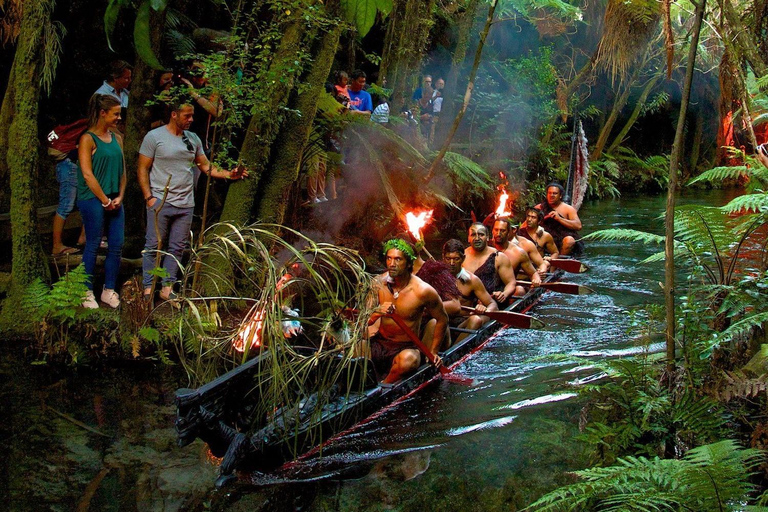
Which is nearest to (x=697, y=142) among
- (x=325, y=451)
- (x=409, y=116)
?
(x=409, y=116)

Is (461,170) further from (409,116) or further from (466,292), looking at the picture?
(466,292)

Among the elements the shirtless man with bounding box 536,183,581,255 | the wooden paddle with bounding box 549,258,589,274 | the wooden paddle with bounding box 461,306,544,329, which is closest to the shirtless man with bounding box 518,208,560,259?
the wooden paddle with bounding box 549,258,589,274

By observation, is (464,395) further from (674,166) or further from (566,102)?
(566,102)

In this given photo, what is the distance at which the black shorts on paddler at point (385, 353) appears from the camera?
6.46 m

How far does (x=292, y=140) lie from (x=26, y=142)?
293 cm

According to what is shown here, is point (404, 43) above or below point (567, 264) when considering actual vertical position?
above

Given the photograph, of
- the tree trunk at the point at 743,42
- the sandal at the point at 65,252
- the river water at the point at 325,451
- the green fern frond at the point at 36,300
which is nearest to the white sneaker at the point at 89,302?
the green fern frond at the point at 36,300

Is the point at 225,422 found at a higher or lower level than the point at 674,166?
lower

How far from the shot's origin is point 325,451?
5.38 m

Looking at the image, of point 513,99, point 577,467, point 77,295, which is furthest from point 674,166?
point 513,99

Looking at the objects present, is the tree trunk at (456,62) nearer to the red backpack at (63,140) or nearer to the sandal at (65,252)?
the red backpack at (63,140)

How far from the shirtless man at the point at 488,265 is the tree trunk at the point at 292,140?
2664 millimetres

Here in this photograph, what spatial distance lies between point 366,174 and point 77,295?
5.41m

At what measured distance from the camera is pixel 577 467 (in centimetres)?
504
